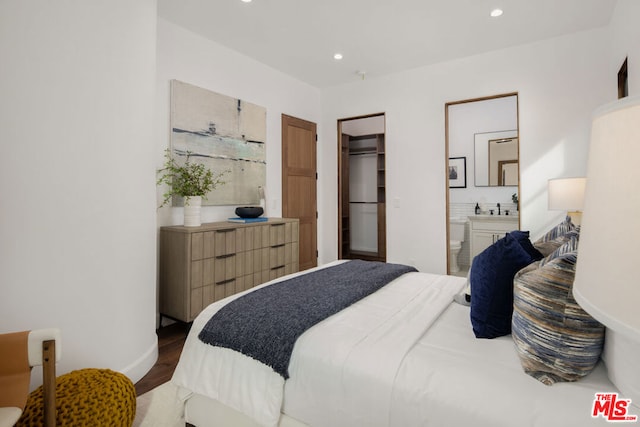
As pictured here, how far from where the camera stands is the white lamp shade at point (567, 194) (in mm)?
2908

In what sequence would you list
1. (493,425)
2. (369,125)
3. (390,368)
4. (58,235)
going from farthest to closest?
(369,125) → (58,235) → (390,368) → (493,425)

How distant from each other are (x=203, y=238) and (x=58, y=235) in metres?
1.25

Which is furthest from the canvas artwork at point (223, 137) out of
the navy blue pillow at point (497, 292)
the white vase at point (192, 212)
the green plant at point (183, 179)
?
the navy blue pillow at point (497, 292)

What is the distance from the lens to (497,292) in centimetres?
145

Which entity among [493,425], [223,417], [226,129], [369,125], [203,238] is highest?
[369,125]

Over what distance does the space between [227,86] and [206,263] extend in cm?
202

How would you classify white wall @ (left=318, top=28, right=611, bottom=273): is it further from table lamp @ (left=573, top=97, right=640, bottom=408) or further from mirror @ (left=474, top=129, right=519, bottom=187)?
table lamp @ (left=573, top=97, right=640, bottom=408)

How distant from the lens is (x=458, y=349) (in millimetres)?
1347

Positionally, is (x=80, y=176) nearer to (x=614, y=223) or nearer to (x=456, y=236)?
(x=614, y=223)

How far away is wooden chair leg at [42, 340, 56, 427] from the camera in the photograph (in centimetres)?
124

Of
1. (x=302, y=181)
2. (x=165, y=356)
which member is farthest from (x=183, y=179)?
(x=302, y=181)

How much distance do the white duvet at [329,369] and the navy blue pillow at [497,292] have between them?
9.4 inches

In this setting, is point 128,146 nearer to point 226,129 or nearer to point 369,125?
point 226,129

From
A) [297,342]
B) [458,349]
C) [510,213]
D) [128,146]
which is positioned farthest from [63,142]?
[510,213]
